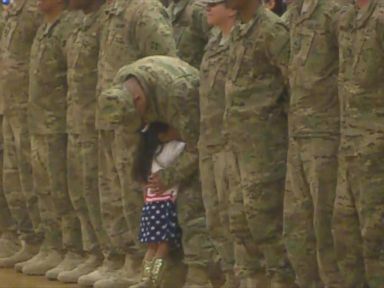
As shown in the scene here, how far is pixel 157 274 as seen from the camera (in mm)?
7141

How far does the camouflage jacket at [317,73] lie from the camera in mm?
6047

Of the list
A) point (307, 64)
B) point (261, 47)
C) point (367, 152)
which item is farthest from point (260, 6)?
point (367, 152)

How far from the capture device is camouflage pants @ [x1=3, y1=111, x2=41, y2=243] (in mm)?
8789

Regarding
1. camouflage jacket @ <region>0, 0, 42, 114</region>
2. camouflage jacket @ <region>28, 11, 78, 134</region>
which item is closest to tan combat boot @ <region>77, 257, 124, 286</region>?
camouflage jacket @ <region>28, 11, 78, 134</region>

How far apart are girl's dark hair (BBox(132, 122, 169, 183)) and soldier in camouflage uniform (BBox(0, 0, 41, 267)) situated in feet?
5.09

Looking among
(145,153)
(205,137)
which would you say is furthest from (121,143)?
(205,137)

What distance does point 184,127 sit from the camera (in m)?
7.11

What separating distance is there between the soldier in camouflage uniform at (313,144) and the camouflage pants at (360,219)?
0.13 m

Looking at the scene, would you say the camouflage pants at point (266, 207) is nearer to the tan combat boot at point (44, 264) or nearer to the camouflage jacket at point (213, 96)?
the camouflage jacket at point (213, 96)

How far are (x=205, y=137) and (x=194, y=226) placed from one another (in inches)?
20.7

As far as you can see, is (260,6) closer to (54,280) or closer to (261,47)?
(261,47)

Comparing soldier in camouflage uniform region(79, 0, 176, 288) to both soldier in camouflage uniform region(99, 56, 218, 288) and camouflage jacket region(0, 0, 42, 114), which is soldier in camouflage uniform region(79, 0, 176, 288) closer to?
soldier in camouflage uniform region(99, 56, 218, 288)

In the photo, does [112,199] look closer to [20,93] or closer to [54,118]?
[54,118]

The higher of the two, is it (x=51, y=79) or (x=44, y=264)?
(x=51, y=79)
